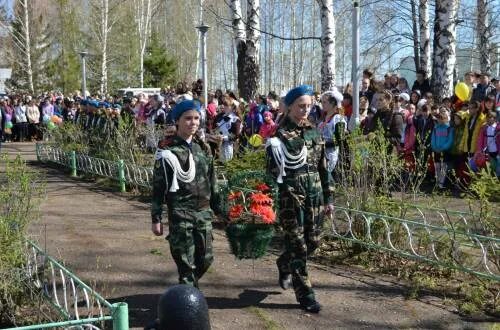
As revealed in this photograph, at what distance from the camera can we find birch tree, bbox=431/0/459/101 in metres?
12.7

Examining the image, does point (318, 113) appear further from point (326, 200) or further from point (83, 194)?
point (326, 200)

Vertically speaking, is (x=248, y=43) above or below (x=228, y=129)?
above

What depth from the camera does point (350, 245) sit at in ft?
22.6

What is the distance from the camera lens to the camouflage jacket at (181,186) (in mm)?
4762

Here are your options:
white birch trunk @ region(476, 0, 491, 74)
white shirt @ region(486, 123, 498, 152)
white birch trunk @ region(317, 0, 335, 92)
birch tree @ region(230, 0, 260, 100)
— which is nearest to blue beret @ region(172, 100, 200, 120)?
white shirt @ region(486, 123, 498, 152)

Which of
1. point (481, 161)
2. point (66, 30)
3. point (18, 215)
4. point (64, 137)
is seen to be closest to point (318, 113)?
point (481, 161)

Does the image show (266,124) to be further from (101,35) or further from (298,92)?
(101,35)

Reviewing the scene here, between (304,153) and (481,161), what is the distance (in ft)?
20.1

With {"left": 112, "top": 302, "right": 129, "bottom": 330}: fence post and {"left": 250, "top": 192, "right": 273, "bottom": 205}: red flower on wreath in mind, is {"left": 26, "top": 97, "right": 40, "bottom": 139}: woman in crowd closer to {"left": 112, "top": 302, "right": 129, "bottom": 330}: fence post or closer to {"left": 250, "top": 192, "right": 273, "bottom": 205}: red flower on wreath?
{"left": 250, "top": 192, "right": 273, "bottom": 205}: red flower on wreath

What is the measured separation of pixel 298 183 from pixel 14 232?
7.89ft

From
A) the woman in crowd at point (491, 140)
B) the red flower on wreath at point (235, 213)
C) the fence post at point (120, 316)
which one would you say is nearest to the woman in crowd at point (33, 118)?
the woman in crowd at point (491, 140)

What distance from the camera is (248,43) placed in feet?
48.1

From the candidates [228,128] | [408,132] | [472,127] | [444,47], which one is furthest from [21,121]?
[472,127]

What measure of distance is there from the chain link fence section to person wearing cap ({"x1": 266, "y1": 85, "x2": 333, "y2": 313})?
137 cm
